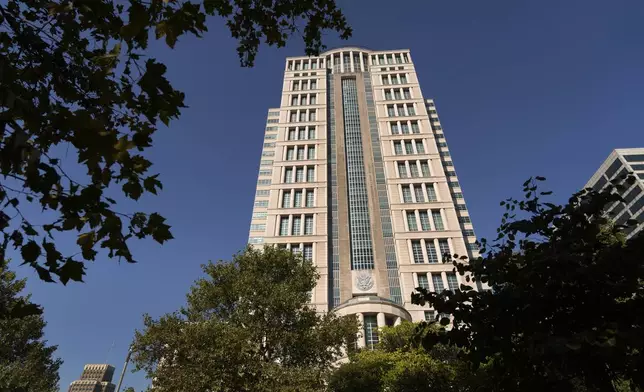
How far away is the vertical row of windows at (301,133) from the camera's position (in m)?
57.6

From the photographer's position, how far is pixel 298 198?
50.6 meters

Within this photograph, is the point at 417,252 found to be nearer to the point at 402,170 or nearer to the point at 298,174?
the point at 402,170

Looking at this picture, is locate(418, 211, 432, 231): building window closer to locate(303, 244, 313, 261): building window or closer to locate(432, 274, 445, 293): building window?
locate(432, 274, 445, 293): building window

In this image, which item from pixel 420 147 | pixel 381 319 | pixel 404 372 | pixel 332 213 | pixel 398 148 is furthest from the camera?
pixel 398 148

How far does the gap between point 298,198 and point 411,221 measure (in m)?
15.4

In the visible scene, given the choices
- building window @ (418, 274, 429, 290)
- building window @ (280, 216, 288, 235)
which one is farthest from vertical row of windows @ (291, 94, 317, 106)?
building window @ (418, 274, 429, 290)

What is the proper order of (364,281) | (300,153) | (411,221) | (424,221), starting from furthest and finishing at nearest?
(300,153) → (411,221) → (424,221) → (364,281)

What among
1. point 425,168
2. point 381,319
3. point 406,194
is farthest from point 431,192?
point 381,319

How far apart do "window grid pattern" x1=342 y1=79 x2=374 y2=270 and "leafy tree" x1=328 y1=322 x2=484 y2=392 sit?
2103 cm

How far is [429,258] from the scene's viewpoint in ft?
141

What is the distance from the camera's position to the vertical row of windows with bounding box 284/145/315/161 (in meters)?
54.9

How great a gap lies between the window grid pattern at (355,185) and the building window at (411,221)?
5051 mm

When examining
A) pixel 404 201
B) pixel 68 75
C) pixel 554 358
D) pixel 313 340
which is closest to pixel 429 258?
pixel 404 201

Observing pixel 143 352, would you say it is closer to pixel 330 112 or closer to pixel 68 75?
pixel 68 75
